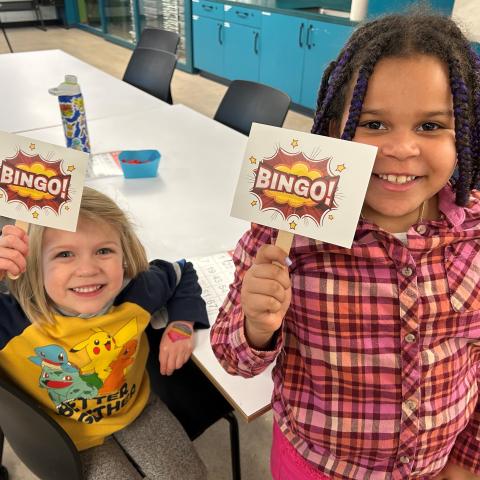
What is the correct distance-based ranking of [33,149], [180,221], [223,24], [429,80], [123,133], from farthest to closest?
[223,24] < [123,133] < [180,221] < [33,149] < [429,80]


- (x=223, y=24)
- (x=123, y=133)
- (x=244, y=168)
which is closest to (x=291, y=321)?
(x=244, y=168)

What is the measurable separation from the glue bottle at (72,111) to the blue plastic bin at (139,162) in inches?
6.0

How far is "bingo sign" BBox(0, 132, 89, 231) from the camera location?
0.79 metres

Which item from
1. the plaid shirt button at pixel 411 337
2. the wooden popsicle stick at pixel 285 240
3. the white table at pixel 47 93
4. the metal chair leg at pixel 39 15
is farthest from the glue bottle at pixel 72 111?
the metal chair leg at pixel 39 15

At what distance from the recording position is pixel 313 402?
854 millimetres

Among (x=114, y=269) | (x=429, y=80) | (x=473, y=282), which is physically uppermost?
(x=429, y=80)

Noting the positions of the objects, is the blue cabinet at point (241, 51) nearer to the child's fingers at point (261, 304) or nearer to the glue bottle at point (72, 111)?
the glue bottle at point (72, 111)

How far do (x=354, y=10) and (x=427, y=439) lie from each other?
365 cm

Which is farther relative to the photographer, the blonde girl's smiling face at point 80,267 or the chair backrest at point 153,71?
the chair backrest at point 153,71

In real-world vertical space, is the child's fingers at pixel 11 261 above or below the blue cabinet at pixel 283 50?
above

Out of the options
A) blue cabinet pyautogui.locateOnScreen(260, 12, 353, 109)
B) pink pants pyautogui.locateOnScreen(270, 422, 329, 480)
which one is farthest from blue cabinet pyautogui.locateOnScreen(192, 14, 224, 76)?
pink pants pyautogui.locateOnScreen(270, 422, 329, 480)

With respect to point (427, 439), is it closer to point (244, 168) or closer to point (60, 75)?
point (244, 168)

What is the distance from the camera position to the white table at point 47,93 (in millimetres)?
2238

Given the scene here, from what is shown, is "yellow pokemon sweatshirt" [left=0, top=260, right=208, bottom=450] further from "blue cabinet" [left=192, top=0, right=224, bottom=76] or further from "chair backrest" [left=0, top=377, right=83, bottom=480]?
"blue cabinet" [left=192, top=0, right=224, bottom=76]
